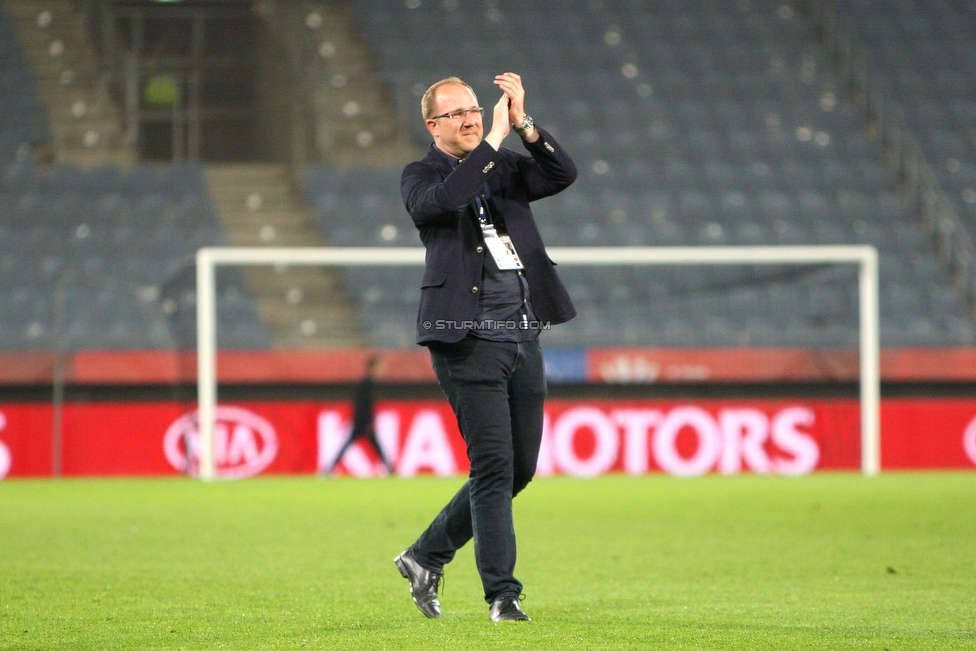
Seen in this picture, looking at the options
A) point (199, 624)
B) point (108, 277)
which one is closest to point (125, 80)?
point (108, 277)

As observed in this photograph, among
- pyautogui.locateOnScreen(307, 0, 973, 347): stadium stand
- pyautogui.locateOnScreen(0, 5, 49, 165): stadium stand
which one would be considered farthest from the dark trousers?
pyautogui.locateOnScreen(0, 5, 49, 165): stadium stand

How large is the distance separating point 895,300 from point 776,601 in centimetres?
1132

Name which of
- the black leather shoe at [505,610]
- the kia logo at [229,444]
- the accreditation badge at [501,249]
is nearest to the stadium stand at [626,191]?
the kia logo at [229,444]

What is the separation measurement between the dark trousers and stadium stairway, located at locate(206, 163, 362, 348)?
9.91 m

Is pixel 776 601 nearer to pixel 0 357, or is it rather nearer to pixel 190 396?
pixel 190 396

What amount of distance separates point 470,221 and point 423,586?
44.0 inches

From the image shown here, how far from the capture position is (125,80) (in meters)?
16.9

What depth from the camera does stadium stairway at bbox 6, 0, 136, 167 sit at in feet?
54.3

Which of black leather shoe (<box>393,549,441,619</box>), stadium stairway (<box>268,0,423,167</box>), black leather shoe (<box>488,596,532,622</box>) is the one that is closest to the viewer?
black leather shoe (<box>488,596,532,622</box>)

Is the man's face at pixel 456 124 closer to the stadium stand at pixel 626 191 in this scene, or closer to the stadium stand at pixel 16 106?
the stadium stand at pixel 626 191

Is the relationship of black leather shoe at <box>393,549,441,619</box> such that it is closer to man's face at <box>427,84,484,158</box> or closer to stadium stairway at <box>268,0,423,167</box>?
man's face at <box>427,84,484,158</box>

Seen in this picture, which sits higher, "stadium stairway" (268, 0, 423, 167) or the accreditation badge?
"stadium stairway" (268, 0, 423, 167)

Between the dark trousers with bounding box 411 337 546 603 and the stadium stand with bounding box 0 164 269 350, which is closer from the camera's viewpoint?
the dark trousers with bounding box 411 337 546 603

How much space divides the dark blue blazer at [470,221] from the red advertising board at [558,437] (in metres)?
9.38
